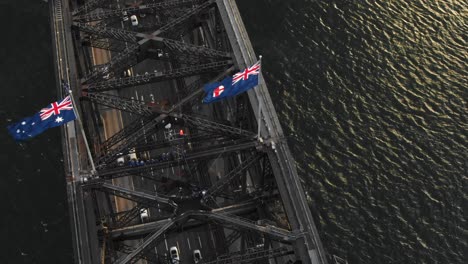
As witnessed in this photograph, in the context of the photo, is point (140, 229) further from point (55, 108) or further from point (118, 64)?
point (118, 64)

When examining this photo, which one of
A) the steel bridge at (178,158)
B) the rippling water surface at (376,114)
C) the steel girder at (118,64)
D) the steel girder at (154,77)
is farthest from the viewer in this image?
the rippling water surface at (376,114)

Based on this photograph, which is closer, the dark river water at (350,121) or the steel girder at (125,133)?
the steel girder at (125,133)

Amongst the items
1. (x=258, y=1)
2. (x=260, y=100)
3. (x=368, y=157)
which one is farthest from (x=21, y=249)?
(x=258, y=1)

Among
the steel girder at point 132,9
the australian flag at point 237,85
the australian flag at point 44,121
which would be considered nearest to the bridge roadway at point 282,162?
the australian flag at point 237,85

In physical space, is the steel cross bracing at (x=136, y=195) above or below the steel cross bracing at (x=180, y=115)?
below

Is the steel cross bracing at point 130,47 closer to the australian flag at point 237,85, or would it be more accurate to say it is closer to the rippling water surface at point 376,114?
the australian flag at point 237,85

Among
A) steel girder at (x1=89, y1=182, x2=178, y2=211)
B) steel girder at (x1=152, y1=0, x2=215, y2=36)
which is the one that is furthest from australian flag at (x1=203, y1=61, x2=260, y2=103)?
steel girder at (x1=152, y1=0, x2=215, y2=36)
